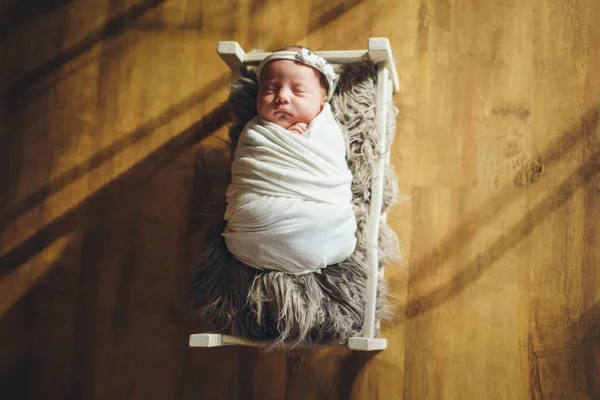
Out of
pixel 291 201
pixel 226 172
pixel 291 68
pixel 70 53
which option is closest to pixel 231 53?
pixel 291 68

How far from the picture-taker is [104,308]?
1.41 meters

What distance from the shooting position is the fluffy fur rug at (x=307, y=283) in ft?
3.42

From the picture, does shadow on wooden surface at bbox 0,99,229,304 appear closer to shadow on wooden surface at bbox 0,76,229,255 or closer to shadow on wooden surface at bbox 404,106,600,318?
shadow on wooden surface at bbox 0,76,229,255

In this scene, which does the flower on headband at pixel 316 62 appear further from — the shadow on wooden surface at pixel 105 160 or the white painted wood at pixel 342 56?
the shadow on wooden surface at pixel 105 160

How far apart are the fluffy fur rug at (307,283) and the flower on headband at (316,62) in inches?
2.2

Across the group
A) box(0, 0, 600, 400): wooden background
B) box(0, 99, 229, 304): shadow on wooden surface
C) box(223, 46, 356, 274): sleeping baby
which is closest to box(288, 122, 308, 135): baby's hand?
box(223, 46, 356, 274): sleeping baby

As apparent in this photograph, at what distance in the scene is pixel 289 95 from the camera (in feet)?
3.54

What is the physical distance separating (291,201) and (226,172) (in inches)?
11.6

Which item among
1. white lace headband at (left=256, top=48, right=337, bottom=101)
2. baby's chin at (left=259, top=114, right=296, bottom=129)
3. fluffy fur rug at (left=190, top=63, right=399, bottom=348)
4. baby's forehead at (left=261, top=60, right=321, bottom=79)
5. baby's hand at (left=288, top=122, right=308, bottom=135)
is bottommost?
fluffy fur rug at (left=190, top=63, right=399, bottom=348)

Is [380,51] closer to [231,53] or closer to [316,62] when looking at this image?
[316,62]

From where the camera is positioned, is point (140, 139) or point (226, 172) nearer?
point (226, 172)

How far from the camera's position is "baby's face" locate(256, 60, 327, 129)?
108cm

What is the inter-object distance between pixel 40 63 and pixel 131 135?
0.36 metres

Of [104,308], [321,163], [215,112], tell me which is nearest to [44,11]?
[215,112]
